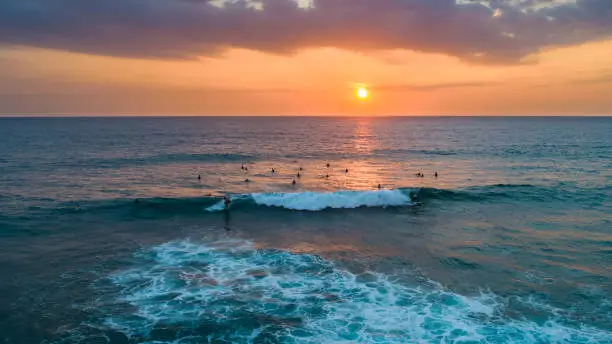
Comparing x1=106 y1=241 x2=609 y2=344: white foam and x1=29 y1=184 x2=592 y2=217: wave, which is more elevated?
x1=29 y1=184 x2=592 y2=217: wave

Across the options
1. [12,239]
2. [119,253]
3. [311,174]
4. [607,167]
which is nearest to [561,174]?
[607,167]

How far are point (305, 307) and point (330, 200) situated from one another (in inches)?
912

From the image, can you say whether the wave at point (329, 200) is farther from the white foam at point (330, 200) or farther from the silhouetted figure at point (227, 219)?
the silhouetted figure at point (227, 219)

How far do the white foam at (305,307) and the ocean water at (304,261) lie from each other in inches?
3.8

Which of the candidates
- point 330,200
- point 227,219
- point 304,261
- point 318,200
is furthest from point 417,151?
point 304,261

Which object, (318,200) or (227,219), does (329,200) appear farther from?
(227,219)

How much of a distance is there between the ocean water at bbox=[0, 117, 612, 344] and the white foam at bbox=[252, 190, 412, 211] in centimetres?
20

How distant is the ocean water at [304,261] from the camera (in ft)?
60.5

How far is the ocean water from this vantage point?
18.5m

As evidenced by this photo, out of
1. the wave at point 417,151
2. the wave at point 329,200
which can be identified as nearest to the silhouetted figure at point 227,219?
the wave at point 329,200

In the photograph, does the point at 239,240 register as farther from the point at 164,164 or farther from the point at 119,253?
the point at 164,164

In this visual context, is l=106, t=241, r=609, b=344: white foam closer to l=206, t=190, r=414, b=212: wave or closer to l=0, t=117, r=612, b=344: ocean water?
l=0, t=117, r=612, b=344: ocean water

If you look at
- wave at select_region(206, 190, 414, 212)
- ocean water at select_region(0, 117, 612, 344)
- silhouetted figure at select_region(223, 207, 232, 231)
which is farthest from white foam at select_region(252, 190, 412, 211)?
silhouetted figure at select_region(223, 207, 232, 231)

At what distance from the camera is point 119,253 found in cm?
2761
